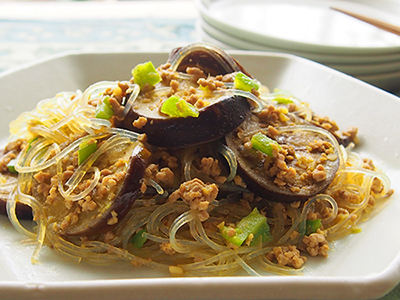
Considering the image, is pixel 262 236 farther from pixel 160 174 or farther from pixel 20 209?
pixel 20 209

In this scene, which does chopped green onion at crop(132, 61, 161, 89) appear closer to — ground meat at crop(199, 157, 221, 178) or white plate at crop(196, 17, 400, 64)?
ground meat at crop(199, 157, 221, 178)

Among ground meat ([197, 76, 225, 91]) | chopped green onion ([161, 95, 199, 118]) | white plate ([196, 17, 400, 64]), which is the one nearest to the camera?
chopped green onion ([161, 95, 199, 118])

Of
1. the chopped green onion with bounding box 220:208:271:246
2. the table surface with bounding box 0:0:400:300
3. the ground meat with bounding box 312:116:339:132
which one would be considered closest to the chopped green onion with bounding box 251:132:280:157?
the chopped green onion with bounding box 220:208:271:246

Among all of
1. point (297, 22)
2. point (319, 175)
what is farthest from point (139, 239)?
point (297, 22)

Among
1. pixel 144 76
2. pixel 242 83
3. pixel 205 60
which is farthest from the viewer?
pixel 205 60

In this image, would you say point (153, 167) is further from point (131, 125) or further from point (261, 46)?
point (261, 46)

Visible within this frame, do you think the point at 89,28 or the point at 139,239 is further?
the point at 89,28

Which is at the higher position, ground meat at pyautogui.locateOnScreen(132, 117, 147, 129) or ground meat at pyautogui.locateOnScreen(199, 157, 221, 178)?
ground meat at pyautogui.locateOnScreen(132, 117, 147, 129)
